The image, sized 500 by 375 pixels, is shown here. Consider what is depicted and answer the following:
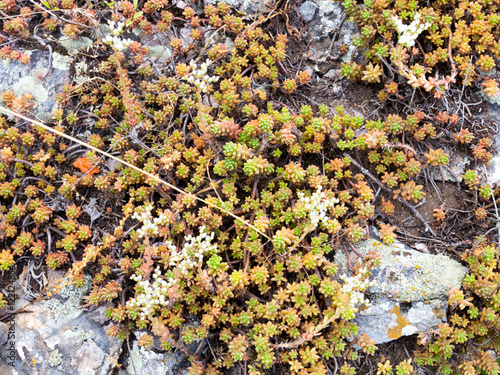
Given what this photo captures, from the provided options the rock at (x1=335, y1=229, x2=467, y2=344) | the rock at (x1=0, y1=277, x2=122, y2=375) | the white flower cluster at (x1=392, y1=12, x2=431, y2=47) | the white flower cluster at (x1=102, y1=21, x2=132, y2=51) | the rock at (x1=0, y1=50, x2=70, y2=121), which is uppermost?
the white flower cluster at (x1=392, y1=12, x2=431, y2=47)

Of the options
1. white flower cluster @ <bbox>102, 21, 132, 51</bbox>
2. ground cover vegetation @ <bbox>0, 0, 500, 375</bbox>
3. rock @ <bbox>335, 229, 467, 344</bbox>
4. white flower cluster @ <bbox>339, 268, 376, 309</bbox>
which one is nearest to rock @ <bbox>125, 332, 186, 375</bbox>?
ground cover vegetation @ <bbox>0, 0, 500, 375</bbox>

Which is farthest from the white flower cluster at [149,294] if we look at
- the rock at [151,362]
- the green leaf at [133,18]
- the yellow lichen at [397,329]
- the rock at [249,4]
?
the rock at [249,4]

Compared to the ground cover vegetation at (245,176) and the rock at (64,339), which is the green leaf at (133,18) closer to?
the ground cover vegetation at (245,176)

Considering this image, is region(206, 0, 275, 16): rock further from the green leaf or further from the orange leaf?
the orange leaf

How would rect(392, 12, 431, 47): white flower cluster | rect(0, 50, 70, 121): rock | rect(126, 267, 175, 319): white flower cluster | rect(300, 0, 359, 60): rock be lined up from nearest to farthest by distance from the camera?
1. rect(126, 267, 175, 319): white flower cluster
2. rect(392, 12, 431, 47): white flower cluster
3. rect(0, 50, 70, 121): rock
4. rect(300, 0, 359, 60): rock

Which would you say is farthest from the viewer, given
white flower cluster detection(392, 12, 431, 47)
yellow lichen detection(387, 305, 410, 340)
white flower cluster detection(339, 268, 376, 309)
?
yellow lichen detection(387, 305, 410, 340)

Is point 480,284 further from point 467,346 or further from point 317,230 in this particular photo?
point 317,230

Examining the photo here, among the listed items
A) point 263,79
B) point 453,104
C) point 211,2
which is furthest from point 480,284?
point 211,2

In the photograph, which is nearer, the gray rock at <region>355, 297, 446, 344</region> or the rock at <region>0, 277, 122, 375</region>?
the rock at <region>0, 277, 122, 375</region>
